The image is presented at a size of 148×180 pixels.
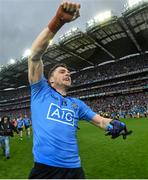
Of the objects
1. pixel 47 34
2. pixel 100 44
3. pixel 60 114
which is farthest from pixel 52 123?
pixel 100 44

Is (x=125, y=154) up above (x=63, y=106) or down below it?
below

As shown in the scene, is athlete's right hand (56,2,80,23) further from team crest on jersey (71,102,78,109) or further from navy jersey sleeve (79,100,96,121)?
navy jersey sleeve (79,100,96,121)

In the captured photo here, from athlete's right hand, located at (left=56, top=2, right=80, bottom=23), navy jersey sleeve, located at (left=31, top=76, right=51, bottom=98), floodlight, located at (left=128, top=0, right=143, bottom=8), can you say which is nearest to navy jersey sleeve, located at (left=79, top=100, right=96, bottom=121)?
navy jersey sleeve, located at (left=31, top=76, right=51, bottom=98)

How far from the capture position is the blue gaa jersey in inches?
137

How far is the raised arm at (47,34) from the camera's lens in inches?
117

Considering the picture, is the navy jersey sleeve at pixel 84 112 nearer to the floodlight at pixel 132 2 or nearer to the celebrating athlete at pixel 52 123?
the celebrating athlete at pixel 52 123

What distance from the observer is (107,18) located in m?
49.4

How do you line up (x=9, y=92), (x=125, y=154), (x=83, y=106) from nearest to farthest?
(x=83, y=106) < (x=125, y=154) < (x=9, y=92)

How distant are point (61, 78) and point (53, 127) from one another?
2.36 feet

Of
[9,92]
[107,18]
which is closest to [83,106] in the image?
[107,18]

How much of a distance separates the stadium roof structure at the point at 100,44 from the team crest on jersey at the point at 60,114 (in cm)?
4444

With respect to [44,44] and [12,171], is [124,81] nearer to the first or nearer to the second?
[12,171]

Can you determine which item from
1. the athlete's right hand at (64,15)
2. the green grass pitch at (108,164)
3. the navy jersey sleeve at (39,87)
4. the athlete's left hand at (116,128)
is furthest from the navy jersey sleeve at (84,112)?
the green grass pitch at (108,164)

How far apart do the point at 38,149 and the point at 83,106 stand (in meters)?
0.86
